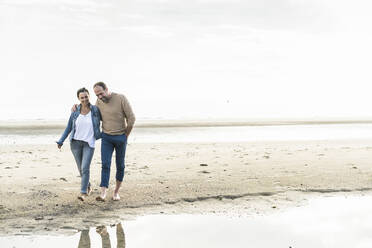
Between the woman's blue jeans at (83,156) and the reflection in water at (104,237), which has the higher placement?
the woman's blue jeans at (83,156)

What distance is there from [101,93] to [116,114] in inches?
18.0

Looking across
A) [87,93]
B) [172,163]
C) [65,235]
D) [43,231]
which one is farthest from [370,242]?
[172,163]

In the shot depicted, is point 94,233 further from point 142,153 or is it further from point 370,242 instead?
point 142,153

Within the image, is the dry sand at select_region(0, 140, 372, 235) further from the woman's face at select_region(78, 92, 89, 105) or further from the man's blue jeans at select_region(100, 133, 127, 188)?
the woman's face at select_region(78, 92, 89, 105)

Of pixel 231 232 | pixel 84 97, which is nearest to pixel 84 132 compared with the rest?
pixel 84 97

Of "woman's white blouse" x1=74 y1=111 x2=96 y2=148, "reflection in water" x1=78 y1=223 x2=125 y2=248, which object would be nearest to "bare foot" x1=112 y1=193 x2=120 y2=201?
"woman's white blouse" x1=74 y1=111 x2=96 y2=148

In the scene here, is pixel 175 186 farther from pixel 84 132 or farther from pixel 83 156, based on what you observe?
pixel 84 132

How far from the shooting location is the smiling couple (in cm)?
754

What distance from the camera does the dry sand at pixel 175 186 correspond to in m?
7.01

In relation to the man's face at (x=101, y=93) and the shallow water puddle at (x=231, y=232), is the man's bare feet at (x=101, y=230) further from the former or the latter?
the man's face at (x=101, y=93)

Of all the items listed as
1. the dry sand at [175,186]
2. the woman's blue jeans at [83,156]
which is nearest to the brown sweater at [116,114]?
the woman's blue jeans at [83,156]

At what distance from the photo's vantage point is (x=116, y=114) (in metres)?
7.54

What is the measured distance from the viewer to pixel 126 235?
5.77m

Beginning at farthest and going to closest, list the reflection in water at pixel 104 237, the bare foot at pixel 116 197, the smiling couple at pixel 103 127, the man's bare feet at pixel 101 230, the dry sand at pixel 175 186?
the bare foot at pixel 116 197
the smiling couple at pixel 103 127
the dry sand at pixel 175 186
the man's bare feet at pixel 101 230
the reflection in water at pixel 104 237
